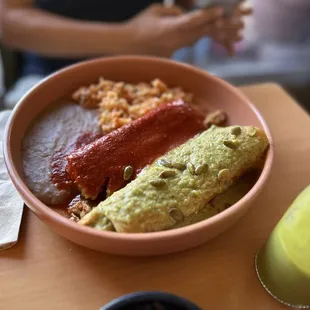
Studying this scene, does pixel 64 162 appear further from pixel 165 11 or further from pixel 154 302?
pixel 165 11

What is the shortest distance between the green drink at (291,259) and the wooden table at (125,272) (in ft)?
0.08

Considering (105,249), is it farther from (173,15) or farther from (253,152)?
(173,15)

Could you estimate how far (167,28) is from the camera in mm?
1404

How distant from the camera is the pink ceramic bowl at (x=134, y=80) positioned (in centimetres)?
70

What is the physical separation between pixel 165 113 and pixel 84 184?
265 mm

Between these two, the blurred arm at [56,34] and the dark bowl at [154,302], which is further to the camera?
the blurred arm at [56,34]

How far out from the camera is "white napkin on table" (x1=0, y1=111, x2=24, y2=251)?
2.55ft

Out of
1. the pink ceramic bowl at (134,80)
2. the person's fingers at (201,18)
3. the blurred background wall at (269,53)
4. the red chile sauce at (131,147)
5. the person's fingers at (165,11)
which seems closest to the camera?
the pink ceramic bowl at (134,80)

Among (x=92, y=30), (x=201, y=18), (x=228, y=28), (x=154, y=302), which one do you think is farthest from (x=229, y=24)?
(x=154, y=302)

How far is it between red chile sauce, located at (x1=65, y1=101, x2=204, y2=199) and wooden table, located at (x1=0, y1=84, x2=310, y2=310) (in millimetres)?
129

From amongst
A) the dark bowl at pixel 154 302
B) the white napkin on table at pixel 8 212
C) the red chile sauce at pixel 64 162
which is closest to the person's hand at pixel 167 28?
the red chile sauce at pixel 64 162

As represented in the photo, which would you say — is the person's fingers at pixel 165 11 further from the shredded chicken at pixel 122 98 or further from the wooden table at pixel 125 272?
the wooden table at pixel 125 272

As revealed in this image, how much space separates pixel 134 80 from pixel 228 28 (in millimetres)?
477

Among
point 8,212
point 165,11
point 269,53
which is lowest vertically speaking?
point 269,53
